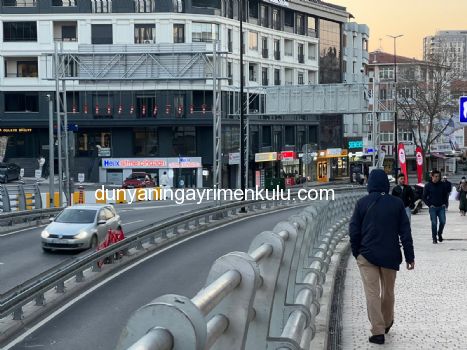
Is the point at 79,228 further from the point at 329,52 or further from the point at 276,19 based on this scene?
the point at 329,52

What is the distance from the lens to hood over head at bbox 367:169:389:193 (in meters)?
7.76

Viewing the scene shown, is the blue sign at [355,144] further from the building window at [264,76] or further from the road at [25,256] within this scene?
the road at [25,256]

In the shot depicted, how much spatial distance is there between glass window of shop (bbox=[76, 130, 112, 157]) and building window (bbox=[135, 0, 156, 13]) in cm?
1053

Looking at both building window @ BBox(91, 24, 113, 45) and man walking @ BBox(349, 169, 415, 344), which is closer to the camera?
man walking @ BBox(349, 169, 415, 344)

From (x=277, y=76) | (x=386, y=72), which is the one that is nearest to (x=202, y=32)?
(x=277, y=76)

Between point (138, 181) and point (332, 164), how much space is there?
35.1 meters

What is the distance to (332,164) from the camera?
89.4 m

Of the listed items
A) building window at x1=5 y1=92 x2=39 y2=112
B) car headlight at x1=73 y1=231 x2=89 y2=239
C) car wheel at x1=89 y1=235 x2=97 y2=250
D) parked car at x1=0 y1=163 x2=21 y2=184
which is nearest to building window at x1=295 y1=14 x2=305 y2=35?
building window at x1=5 y1=92 x2=39 y2=112

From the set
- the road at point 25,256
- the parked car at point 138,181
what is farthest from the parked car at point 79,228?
the parked car at point 138,181

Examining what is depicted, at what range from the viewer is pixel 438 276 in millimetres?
13211

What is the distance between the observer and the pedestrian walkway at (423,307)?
811 cm

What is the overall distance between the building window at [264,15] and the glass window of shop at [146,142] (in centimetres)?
1587

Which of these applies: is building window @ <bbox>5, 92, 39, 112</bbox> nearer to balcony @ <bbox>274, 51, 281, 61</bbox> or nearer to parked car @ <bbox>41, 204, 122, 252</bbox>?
balcony @ <bbox>274, 51, 281, 61</bbox>

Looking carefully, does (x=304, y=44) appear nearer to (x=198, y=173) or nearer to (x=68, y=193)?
(x=198, y=173)
